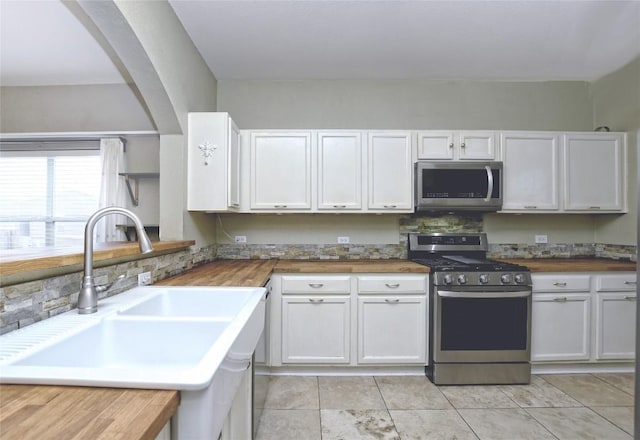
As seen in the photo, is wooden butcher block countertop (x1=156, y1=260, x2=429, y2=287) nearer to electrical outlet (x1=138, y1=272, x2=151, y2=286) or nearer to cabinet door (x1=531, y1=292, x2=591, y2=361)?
electrical outlet (x1=138, y1=272, x2=151, y2=286)

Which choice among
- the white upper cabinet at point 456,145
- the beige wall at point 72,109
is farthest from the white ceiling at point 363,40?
the white upper cabinet at point 456,145

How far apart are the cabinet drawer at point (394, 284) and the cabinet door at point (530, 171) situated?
1095mm

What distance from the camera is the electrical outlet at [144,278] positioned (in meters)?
1.78

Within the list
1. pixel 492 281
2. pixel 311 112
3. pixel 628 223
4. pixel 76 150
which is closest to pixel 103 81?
pixel 76 150

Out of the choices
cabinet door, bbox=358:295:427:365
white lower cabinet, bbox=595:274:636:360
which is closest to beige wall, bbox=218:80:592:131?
white lower cabinet, bbox=595:274:636:360

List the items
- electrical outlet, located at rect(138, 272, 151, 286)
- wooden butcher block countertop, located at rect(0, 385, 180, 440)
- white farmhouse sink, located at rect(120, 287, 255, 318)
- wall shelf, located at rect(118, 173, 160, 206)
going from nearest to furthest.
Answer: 1. wooden butcher block countertop, located at rect(0, 385, 180, 440)
2. white farmhouse sink, located at rect(120, 287, 255, 318)
3. electrical outlet, located at rect(138, 272, 151, 286)
4. wall shelf, located at rect(118, 173, 160, 206)

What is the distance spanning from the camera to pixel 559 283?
262 cm

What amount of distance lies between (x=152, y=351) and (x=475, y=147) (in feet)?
9.40

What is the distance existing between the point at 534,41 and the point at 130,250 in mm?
3218

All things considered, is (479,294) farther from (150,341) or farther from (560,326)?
(150,341)

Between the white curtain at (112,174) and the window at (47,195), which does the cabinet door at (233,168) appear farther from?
the window at (47,195)

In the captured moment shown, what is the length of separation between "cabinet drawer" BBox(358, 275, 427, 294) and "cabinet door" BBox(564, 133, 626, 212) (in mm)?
1595

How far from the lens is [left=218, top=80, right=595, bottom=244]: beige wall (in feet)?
10.5

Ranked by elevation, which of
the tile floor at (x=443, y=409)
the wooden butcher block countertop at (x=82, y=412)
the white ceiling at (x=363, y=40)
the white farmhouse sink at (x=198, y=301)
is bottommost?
the tile floor at (x=443, y=409)
